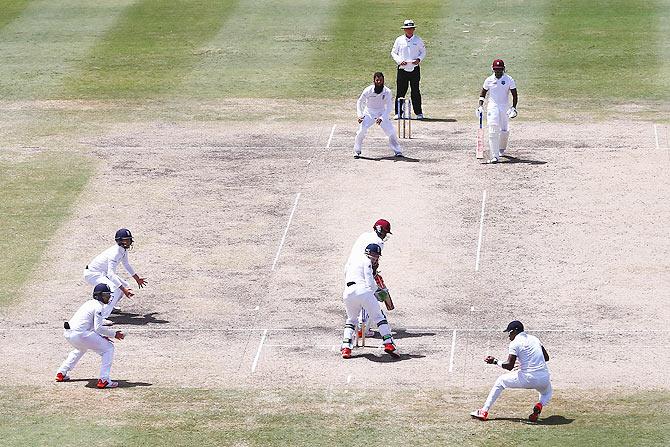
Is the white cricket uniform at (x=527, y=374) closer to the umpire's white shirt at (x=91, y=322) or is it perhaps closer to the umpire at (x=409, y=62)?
the umpire's white shirt at (x=91, y=322)

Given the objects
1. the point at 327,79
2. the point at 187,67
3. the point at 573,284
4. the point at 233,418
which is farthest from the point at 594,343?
the point at 187,67

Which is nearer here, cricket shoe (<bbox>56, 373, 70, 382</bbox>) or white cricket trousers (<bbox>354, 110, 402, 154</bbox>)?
cricket shoe (<bbox>56, 373, 70, 382</bbox>)

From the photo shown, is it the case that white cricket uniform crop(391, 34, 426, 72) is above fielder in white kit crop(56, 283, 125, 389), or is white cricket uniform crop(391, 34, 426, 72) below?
above

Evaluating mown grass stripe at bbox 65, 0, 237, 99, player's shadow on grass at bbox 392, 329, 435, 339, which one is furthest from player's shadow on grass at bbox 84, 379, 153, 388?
mown grass stripe at bbox 65, 0, 237, 99

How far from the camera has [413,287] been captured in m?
26.8

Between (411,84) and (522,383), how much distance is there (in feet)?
53.9

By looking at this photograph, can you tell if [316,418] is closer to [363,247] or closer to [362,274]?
[362,274]

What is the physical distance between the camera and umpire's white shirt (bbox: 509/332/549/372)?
67.9ft

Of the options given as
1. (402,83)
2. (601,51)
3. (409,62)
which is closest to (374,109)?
(402,83)

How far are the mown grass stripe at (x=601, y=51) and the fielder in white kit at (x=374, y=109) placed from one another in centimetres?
642

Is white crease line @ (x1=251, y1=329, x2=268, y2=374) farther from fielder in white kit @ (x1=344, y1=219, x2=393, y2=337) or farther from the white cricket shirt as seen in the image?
the white cricket shirt

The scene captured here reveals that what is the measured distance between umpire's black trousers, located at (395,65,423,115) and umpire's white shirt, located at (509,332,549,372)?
15.9m

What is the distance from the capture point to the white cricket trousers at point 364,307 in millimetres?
23500

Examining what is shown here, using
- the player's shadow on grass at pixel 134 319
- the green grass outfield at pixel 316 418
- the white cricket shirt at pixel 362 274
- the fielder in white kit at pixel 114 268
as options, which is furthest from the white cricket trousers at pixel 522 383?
the fielder in white kit at pixel 114 268
